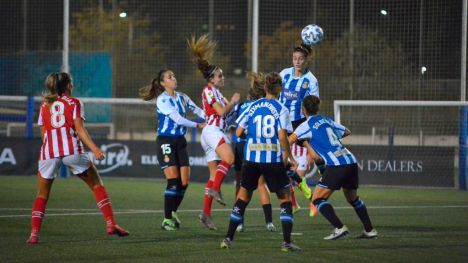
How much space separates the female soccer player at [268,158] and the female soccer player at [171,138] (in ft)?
7.48

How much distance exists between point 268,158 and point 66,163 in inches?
96.6

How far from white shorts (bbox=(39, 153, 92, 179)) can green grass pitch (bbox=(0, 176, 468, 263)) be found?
0.82m

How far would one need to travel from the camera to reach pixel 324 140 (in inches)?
434

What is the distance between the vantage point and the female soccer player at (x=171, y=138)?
1226 centimetres

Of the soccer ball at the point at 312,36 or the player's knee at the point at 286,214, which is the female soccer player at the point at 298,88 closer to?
the soccer ball at the point at 312,36

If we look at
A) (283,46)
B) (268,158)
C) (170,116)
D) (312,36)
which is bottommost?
(268,158)

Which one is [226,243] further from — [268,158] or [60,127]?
[60,127]

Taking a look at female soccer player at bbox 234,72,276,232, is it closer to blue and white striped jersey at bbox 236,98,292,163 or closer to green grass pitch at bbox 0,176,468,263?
green grass pitch at bbox 0,176,468,263

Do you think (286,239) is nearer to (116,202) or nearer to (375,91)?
(116,202)

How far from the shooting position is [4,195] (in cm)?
1706

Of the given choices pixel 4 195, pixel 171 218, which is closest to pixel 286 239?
pixel 171 218

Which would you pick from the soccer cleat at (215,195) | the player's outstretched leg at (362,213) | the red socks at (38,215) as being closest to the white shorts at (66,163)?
the red socks at (38,215)

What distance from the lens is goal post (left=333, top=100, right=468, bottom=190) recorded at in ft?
70.1

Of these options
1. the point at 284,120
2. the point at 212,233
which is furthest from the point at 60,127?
the point at 284,120
